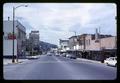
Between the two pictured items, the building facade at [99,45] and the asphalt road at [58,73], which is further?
the building facade at [99,45]

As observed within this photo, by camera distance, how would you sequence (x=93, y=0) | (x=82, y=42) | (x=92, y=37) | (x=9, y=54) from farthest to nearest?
(x=82, y=42)
(x=92, y=37)
(x=9, y=54)
(x=93, y=0)

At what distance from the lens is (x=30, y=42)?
111562 mm

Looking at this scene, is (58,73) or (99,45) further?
(99,45)

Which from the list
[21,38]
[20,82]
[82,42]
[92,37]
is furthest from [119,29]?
[82,42]

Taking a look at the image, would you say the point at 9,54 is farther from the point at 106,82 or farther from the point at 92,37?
the point at 106,82

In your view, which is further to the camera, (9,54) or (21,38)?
(21,38)

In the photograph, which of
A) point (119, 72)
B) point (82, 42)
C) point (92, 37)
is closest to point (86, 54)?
point (92, 37)

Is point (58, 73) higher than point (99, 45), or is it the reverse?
point (99, 45)

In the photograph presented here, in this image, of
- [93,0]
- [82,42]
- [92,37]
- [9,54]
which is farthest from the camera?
[82,42]

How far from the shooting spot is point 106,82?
14.9 ft

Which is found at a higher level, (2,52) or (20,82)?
(2,52)

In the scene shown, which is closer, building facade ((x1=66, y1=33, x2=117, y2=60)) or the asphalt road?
the asphalt road

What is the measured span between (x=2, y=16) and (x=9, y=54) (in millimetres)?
69597

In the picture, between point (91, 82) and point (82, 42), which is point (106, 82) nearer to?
point (91, 82)
